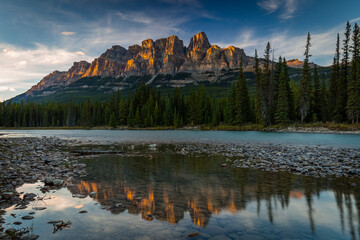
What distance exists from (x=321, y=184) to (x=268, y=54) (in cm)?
7317

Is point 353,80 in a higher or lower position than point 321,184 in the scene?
higher

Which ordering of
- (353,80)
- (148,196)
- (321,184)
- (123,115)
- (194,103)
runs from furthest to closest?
1. (123,115)
2. (194,103)
3. (353,80)
4. (321,184)
5. (148,196)

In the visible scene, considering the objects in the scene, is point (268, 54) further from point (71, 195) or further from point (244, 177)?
point (71, 195)

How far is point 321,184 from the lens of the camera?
33.1ft

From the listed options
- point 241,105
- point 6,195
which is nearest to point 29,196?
point 6,195

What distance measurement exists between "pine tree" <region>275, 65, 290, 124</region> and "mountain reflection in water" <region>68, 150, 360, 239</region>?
6052 centimetres

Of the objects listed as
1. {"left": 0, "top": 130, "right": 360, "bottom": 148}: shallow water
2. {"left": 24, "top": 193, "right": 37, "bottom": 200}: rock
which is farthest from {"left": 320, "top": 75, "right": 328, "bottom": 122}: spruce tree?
{"left": 24, "top": 193, "right": 37, "bottom": 200}: rock

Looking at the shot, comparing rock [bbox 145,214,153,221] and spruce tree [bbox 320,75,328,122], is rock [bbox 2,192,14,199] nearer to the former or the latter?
rock [bbox 145,214,153,221]

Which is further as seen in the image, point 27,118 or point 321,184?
point 27,118

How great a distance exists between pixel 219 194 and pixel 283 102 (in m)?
66.2

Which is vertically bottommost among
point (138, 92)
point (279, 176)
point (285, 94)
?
point (279, 176)

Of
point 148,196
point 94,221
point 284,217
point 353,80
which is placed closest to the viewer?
point 94,221

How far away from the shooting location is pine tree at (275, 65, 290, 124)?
66363 millimetres

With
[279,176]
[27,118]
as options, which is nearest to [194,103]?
[279,176]
